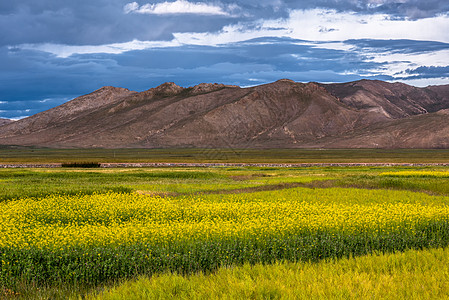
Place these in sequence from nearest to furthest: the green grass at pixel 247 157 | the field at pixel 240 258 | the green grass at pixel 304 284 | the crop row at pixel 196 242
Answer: the green grass at pixel 304 284
the field at pixel 240 258
the crop row at pixel 196 242
the green grass at pixel 247 157

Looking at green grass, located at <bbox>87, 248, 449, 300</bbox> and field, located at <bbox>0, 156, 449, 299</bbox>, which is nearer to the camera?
green grass, located at <bbox>87, 248, 449, 300</bbox>

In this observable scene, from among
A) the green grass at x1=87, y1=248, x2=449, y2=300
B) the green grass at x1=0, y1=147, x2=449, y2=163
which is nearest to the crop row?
the green grass at x1=87, y1=248, x2=449, y2=300

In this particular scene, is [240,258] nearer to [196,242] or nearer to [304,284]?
A: [196,242]

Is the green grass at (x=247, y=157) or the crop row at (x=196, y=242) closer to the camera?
the crop row at (x=196, y=242)

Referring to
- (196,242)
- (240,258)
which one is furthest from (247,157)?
(240,258)

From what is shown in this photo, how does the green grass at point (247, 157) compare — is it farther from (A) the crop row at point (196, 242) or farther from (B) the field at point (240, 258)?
(B) the field at point (240, 258)

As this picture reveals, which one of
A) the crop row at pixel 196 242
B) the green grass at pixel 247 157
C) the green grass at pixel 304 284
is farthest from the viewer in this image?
the green grass at pixel 247 157

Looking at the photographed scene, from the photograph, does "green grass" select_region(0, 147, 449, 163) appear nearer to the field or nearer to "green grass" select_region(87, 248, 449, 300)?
the field

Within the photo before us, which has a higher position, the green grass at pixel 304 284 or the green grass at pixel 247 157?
the green grass at pixel 304 284

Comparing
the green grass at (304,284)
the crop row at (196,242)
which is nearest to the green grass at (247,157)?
the crop row at (196,242)

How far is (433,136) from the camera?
195125mm

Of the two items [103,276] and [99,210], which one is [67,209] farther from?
[103,276]


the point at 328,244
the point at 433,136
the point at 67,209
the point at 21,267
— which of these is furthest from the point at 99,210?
the point at 433,136

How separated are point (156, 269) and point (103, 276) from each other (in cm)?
129
